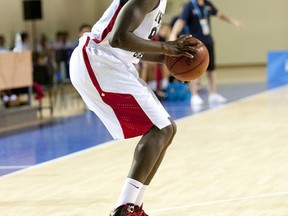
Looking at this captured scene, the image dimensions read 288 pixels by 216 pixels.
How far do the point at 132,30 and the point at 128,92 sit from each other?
379 millimetres

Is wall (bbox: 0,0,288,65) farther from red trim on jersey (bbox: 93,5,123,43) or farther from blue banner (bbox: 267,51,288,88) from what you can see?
red trim on jersey (bbox: 93,5,123,43)

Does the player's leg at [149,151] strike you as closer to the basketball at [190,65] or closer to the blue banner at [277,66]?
the basketball at [190,65]

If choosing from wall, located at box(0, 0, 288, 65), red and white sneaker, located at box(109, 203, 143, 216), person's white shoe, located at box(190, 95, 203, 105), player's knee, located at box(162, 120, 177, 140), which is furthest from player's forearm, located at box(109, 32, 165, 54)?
wall, located at box(0, 0, 288, 65)

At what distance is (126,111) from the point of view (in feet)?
13.2

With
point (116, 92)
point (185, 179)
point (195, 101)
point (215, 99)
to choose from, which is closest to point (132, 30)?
point (116, 92)

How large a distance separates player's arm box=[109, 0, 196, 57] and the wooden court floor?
1221mm

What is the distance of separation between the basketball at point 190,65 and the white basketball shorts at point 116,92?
0.20 meters

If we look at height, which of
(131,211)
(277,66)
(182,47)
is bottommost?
(277,66)

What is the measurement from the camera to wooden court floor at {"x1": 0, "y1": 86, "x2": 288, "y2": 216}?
15.4 ft

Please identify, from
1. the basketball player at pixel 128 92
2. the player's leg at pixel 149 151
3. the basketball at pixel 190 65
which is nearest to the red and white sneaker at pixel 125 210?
the basketball player at pixel 128 92

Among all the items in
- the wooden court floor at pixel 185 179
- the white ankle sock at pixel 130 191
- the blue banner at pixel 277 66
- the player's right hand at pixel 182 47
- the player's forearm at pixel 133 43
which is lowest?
the blue banner at pixel 277 66

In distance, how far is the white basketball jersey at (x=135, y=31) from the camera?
3926mm

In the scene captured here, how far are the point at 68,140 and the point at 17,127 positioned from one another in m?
1.58

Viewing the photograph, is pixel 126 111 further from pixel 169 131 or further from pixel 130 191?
pixel 130 191
